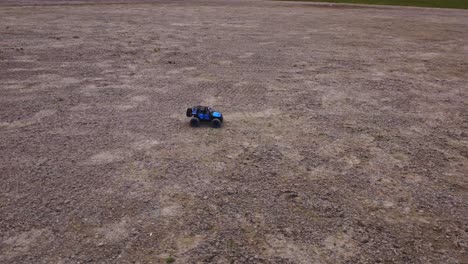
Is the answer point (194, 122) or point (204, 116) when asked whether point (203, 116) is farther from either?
point (194, 122)

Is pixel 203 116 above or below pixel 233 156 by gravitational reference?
above

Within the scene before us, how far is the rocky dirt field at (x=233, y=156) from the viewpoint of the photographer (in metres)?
5.55

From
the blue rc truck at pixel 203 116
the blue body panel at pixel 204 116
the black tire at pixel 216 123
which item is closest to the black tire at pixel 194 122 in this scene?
the blue rc truck at pixel 203 116

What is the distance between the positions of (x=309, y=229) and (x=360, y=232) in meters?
0.80

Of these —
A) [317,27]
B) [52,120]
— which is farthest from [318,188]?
[317,27]

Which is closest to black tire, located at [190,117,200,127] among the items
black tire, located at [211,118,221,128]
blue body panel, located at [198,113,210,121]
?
blue body panel, located at [198,113,210,121]

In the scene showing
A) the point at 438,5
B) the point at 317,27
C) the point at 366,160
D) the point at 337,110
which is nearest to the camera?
the point at 366,160

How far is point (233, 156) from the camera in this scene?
795 centimetres

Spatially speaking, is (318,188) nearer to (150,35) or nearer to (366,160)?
(366,160)

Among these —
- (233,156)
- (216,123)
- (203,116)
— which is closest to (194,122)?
(203,116)

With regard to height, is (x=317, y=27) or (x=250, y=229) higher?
(x=317, y=27)

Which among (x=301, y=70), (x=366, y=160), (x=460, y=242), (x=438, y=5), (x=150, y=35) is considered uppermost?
(x=438, y=5)

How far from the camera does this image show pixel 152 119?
9648 mm

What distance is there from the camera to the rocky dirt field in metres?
5.55
